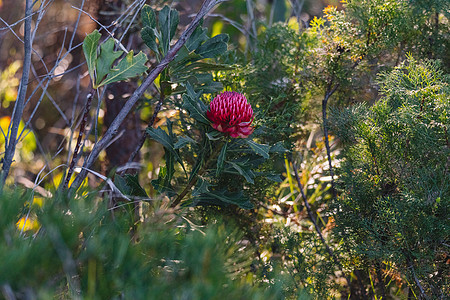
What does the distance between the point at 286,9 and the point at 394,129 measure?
1564mm

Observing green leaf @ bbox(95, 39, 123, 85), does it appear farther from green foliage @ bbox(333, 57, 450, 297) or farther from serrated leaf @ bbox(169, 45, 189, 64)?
green foliage @ bbox(333, 57, 450, 297)

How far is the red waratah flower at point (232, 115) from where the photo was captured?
1.87 feet

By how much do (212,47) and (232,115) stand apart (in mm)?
160

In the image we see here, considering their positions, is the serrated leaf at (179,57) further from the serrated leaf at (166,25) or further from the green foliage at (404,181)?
the green foliage at (404,181)

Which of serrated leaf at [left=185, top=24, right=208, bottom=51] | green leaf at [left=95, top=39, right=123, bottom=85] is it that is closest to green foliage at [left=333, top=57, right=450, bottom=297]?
serrated leaf at [left=185, top=24, right=208, bottom=51]

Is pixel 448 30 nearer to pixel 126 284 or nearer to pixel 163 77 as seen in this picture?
pixel 163 77

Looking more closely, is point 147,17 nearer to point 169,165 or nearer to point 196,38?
point 196,38

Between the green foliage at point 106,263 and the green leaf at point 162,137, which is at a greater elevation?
the green leaf at point 162,137

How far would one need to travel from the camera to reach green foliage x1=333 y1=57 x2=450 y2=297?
0.56 metres

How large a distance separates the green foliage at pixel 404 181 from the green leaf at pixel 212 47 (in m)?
0.24

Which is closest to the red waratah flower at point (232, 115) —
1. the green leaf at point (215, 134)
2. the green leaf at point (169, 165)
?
the green leaf at point (215, 134)

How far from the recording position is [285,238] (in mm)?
784

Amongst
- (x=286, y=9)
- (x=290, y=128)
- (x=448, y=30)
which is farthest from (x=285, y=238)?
(x=286, y=9)

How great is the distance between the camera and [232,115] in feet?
1.87
